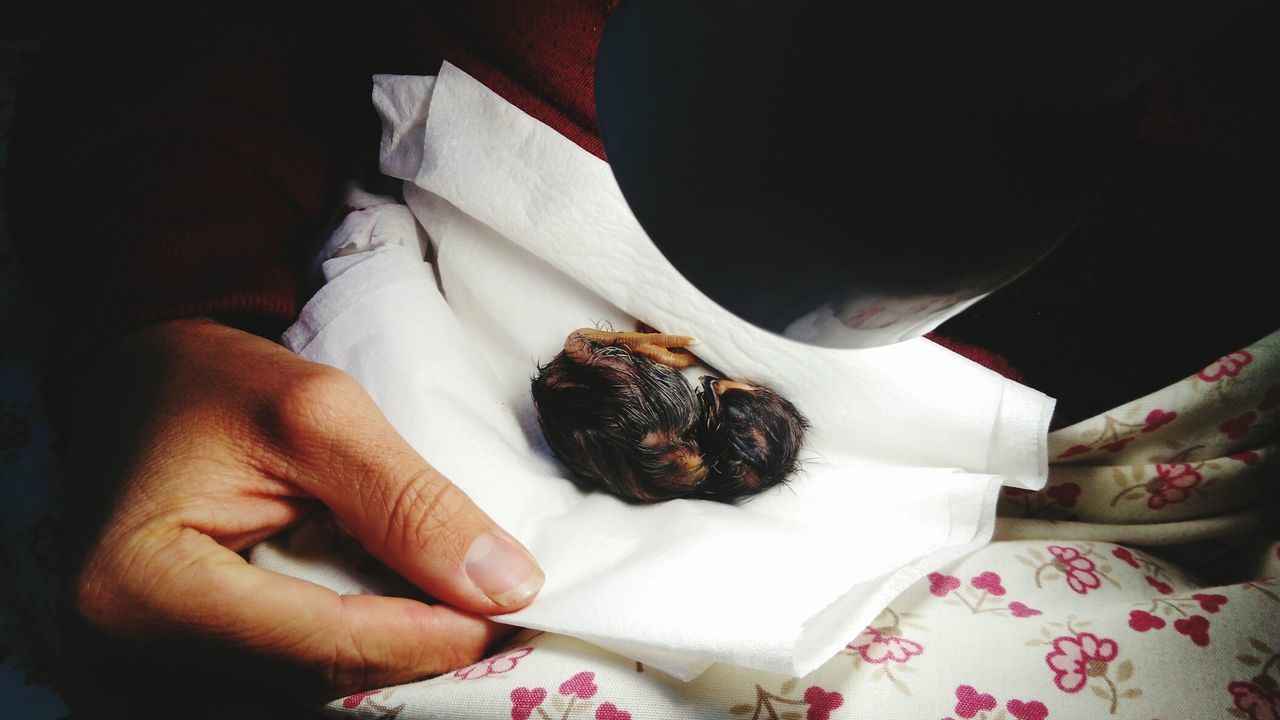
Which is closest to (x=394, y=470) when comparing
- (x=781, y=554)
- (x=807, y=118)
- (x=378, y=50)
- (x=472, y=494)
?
(x=472, y=494)

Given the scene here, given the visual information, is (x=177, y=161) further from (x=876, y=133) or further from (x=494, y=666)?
(x=876, y=133)

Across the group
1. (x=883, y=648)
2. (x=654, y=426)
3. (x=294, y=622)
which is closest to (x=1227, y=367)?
(x=883, y=648)

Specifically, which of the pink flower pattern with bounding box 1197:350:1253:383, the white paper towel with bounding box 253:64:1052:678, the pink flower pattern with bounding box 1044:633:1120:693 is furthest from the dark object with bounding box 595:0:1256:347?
the pink flower pattern with bounding box 1197:350:1253:383

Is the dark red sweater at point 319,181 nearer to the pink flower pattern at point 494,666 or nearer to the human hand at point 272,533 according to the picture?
the human hand at point 272,533

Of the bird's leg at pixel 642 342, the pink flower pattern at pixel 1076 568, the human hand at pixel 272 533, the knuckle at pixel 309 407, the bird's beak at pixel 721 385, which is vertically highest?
the bird's leg at pixel 642 342

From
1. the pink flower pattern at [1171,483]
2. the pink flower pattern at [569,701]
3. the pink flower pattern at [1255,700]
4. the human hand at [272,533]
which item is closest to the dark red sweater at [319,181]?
the pink flower pattern at [1171,483]

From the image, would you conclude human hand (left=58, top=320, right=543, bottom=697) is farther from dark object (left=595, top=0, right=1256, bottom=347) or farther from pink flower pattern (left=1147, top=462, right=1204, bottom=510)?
pink flower pattern (left=1147, top=462, right=1204, bottom=510)

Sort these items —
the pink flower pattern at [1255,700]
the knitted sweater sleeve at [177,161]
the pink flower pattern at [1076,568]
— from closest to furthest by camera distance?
the pink flower pattern at [1255,700]
the pink flower pattern at [1076,568]
the knitted sweater sleeve at [177,161]
